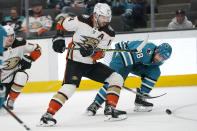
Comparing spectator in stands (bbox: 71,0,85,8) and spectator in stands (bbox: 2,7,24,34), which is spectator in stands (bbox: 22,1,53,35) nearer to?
spectator in stands (bbox: 2,7,24,34)

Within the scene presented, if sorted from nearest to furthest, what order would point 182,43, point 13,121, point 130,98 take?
point 13,121, point 130,98, point 182,43

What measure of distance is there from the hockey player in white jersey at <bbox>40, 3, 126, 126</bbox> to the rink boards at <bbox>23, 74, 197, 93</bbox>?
208 cm

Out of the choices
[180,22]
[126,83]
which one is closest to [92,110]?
[126,83]

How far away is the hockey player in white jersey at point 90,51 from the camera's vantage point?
3.79 m

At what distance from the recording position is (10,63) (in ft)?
14.9

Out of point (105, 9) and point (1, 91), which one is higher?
point (105, 9)

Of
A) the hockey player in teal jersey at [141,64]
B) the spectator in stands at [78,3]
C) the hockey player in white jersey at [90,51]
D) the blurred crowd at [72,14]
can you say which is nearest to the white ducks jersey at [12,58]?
the hockey player in white jersey at [90,51]

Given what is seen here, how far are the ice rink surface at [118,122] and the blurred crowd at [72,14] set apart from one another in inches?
39.9

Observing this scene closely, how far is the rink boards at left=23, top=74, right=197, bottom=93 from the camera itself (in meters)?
6.04

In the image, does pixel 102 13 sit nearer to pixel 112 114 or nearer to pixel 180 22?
pixel 112 114

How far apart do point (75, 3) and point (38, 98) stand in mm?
1712

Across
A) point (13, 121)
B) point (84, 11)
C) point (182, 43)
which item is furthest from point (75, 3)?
point (13, 121)

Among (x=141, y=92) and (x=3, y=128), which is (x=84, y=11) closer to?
(x=141, y=92)

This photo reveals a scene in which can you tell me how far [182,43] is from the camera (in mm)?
6043
